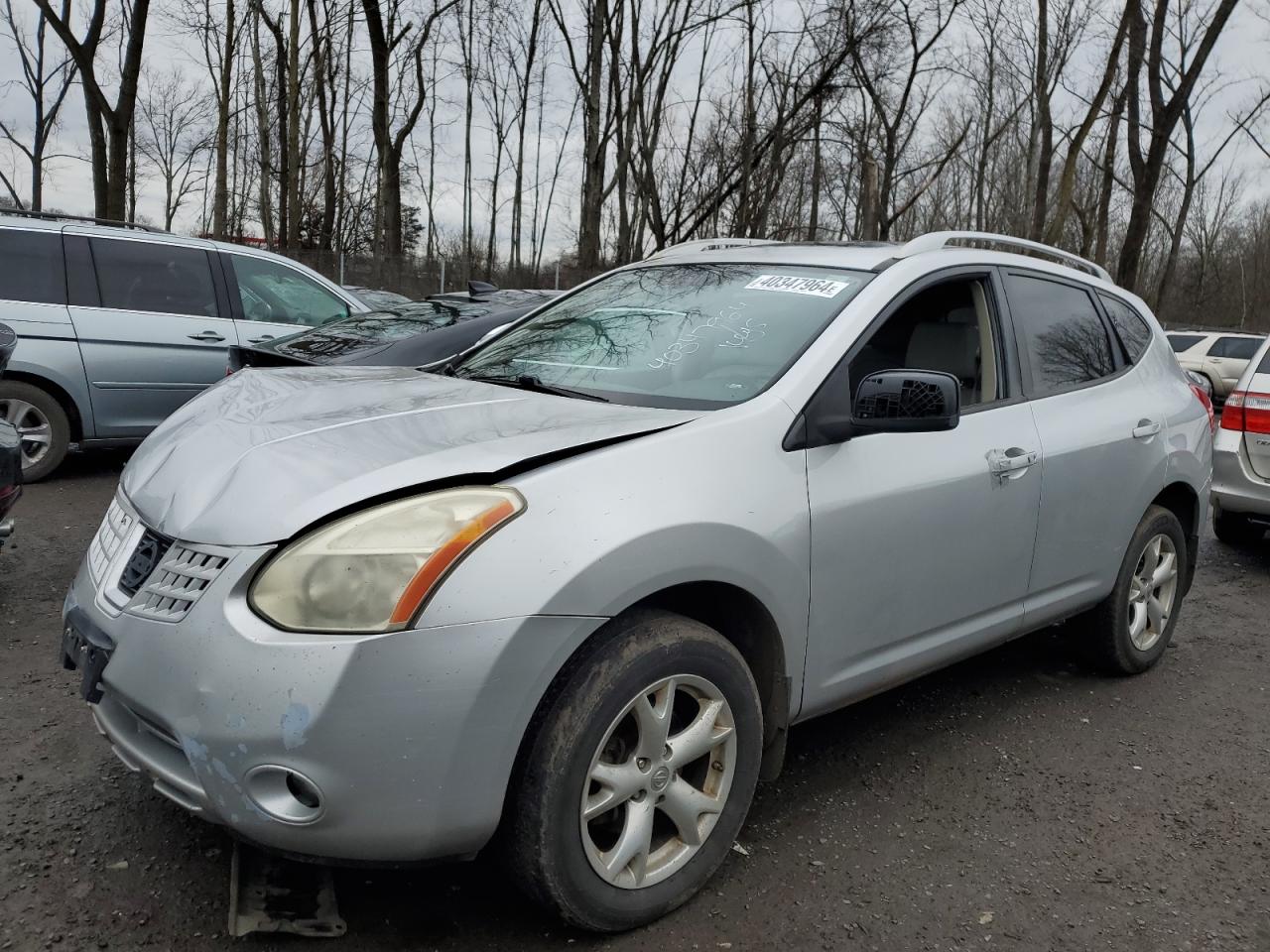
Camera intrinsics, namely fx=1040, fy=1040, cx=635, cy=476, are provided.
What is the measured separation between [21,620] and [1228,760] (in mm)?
4720

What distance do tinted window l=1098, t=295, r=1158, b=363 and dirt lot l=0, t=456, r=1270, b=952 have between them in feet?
4.62

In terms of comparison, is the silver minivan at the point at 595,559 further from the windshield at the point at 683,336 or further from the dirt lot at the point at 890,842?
the dirt lot at the point at 890,842

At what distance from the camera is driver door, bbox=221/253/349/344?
7863mm

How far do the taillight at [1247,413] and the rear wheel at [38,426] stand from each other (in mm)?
7651

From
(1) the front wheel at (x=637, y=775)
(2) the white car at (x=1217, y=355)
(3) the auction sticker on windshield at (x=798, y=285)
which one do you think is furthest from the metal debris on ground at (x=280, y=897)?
(2) the white car at (x=1217, y=355)

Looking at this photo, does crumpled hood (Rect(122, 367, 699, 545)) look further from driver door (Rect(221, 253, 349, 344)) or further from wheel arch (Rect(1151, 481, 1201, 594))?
driver door (Rect(221, 253, 349, 344))

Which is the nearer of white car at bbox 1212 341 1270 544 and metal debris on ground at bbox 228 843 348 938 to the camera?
metal debris on ground at bbox 228 843 348 938

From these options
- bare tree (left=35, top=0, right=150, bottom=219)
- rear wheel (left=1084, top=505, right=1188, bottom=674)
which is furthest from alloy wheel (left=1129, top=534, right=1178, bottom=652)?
bare tree (left=35, top=0, right=150, bottom=219)

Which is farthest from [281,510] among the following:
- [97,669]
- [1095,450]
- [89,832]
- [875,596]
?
[1095,450]

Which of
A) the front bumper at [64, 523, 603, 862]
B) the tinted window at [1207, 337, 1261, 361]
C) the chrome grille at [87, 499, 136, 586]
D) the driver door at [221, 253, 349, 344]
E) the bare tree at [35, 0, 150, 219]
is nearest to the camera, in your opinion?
the front bumper at [64, 523, 603, 862]

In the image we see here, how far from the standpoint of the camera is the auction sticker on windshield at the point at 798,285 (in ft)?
10.5

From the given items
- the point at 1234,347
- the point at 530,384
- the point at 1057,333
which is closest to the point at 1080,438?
the point at 1057,333

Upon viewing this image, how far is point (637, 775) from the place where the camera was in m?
2.37

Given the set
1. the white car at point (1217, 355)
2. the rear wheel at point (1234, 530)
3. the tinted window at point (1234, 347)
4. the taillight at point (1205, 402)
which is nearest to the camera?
the taillight at point (1205, 402)
